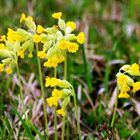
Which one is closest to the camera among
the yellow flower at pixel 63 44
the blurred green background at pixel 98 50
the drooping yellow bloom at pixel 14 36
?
the yellow flower at pixel 63 44

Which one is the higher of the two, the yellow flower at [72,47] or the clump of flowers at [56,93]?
the yellow flower at [72,47]

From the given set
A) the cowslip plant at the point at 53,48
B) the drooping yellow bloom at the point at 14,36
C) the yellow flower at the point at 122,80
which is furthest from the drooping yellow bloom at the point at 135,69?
the drooping yellow bloom at the point at 14,36

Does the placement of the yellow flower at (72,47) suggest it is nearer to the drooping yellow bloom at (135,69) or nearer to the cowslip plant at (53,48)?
the cowslip plant at (53,48)

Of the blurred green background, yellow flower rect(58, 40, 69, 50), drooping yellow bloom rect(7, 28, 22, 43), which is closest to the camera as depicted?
yellow flower rect(58, 40, 69, 50)

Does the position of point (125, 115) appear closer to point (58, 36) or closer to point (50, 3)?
point (58, 36)

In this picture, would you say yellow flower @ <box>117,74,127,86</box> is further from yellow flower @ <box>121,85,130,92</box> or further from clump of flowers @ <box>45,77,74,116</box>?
clump of flowers @ <box>45,77,74,116</box>

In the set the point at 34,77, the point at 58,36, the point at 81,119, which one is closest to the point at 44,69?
the point at 34,77

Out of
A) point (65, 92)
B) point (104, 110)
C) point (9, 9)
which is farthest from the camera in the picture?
point (9, 9)

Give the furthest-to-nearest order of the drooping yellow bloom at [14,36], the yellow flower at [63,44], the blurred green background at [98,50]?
1. the blurred green background at [98,50]
2. the drooping yellow bloom at [14,36]
3. the yellow flower at [63,44]

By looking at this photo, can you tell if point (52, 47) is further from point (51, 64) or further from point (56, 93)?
point (56, 93)

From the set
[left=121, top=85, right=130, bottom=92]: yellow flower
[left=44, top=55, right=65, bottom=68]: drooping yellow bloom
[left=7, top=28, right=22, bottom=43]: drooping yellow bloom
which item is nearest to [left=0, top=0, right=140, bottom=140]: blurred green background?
[left=121, top=85, right=130, bottom=92]: yellow flower

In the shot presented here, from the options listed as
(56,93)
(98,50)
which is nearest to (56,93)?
(56,93)
